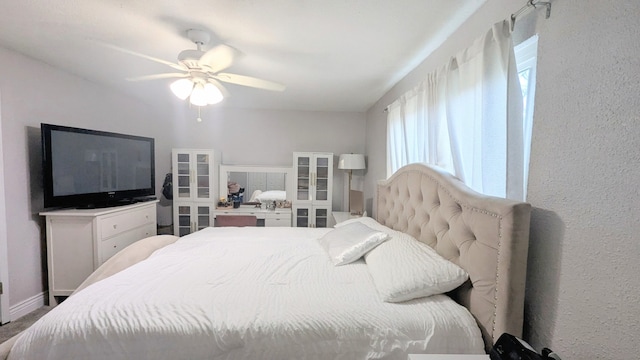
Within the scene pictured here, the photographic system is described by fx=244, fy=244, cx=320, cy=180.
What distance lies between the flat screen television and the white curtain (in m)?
3.02

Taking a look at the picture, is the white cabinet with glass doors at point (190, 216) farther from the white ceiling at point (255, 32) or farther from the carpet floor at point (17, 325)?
the white ceiling at point (255, 32)

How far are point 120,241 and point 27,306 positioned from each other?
74 centimetres

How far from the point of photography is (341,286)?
1237 millimetres

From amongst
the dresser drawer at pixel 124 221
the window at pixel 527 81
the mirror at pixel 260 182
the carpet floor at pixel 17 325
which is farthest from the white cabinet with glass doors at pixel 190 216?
the window at pixel 527 81

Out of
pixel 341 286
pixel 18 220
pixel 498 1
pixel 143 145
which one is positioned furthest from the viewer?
pixel 143 145

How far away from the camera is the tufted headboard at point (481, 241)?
34.8 inches

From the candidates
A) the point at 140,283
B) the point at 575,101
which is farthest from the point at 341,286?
the point at 575,101

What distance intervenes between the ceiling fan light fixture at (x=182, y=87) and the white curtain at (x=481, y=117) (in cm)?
167

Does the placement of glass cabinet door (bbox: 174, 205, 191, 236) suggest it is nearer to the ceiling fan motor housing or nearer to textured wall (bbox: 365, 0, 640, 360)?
the ceiling fan motor housing

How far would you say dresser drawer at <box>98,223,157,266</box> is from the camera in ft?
7.27

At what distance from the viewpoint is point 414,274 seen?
3.67ft

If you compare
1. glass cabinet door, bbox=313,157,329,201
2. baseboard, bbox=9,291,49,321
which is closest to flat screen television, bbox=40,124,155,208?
baseboard, bbox=9,291,49,321

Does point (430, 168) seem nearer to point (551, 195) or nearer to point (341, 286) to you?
point (551, 195)

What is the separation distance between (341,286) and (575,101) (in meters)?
1.16
